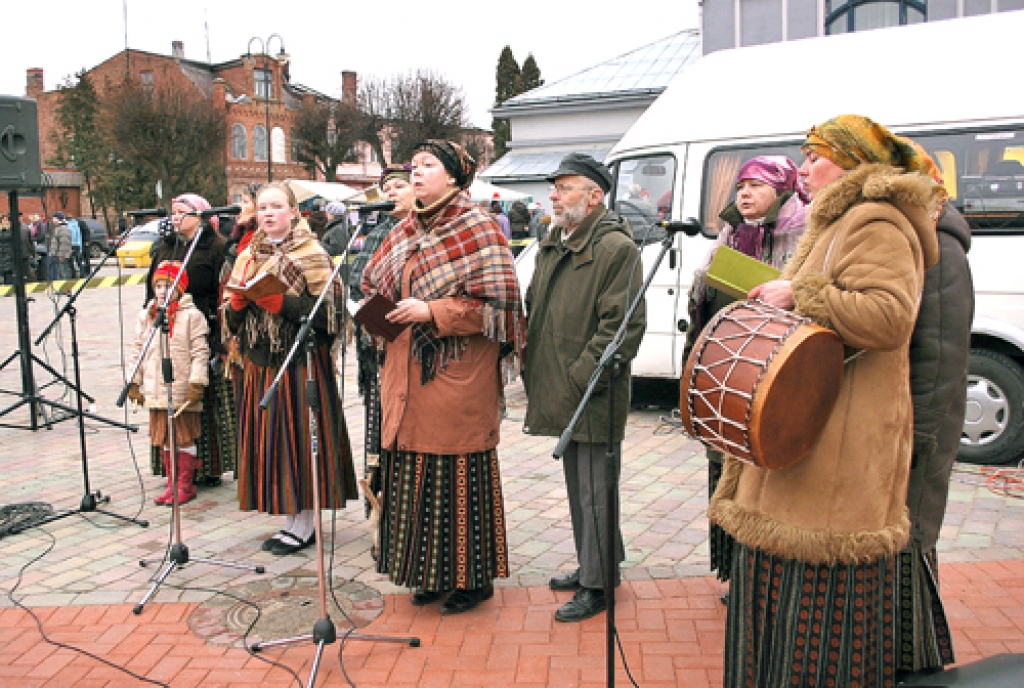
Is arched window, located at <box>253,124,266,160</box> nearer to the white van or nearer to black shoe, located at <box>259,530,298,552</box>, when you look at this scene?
the white van

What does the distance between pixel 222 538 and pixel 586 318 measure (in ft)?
8.91

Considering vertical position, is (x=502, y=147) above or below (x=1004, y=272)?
above

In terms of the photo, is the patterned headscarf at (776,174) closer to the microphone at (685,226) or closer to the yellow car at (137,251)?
the microphone at (685,226)

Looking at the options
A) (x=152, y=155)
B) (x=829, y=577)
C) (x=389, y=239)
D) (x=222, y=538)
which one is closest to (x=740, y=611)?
(x=829, y=577)

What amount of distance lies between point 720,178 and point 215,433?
14.8 ft

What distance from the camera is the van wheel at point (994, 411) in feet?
21.2

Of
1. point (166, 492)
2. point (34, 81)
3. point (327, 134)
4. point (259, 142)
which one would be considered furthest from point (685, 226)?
point (34, 81)

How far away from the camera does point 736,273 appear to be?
270 cm

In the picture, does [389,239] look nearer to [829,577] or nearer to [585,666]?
[585,666]

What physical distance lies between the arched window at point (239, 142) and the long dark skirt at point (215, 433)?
54245mm

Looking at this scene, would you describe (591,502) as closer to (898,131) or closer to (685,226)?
(685,226)

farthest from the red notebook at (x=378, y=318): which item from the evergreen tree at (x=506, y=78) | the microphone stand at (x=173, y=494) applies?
the evergreen tree at (x=506, y=78)

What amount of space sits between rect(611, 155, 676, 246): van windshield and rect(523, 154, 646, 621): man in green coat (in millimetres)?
3908

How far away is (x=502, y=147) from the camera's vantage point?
51.6 metres
